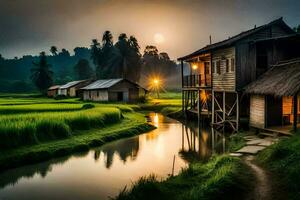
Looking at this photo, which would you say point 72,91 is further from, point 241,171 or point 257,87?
point 241,171

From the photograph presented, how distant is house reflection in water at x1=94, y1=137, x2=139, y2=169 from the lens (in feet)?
54.3

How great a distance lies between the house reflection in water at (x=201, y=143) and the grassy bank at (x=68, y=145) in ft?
13.4

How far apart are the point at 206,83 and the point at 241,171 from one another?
1734 centimetres

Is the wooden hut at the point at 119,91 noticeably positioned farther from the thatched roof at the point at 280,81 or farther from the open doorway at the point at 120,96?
the thatched roof at the point at 280,81

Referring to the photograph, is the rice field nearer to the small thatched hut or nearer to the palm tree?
the small thatched hut

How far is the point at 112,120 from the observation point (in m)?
26.3

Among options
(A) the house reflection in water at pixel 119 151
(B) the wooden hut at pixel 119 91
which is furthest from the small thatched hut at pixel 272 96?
(B) the wooden hut at pixel 119 91

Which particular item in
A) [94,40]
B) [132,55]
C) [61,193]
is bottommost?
[61,193]

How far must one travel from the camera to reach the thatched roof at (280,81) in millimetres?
16250

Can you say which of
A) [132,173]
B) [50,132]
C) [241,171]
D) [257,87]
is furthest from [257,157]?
[50,132]

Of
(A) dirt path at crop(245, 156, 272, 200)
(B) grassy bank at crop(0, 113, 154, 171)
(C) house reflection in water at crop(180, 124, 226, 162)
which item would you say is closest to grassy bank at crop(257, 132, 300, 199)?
(A) dirt path at crop(245, 156, 272, 200)

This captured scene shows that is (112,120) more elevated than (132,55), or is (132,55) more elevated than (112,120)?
(132,55)

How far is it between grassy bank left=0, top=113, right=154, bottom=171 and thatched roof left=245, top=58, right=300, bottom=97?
9715 mm

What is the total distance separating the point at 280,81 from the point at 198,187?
1132 centimetres
